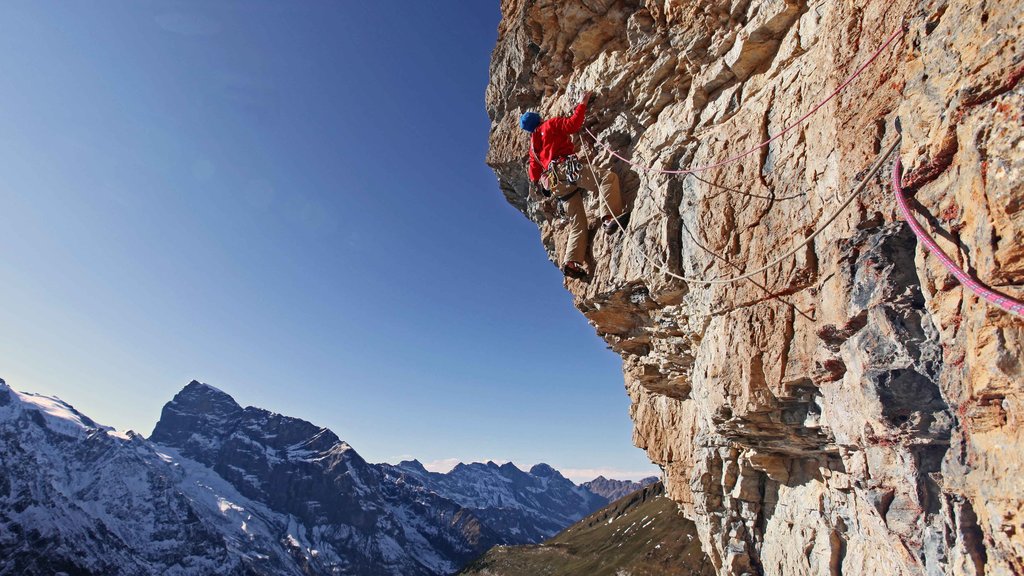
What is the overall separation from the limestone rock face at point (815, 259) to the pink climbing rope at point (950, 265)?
0.43ft

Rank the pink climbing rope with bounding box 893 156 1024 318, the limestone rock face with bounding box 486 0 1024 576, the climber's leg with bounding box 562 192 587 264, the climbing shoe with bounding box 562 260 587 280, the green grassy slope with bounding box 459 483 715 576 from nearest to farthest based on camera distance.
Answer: the pink climbing rope with bounding box 893 156 1024 318 < the limestone rock face with bounding box 486 0 1024 576 < the climber's leg with bounding box 562 192 587 264 < the climbing shoe with bounding box 562 260 587 280 < the green grassy slope with bounding box 459 483 715 576

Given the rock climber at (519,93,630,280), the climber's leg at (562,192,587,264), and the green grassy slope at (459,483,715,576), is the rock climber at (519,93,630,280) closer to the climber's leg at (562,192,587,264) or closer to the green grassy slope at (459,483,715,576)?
the climber's leg at (562,192,587,264)

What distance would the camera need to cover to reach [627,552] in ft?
512

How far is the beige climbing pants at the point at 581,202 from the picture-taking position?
43.0 feet

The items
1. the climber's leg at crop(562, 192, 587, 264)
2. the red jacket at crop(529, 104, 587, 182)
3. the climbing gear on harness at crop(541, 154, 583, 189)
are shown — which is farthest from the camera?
the climber's leg at crop(562, 192, 587, 264)

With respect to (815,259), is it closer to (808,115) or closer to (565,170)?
(808,115)

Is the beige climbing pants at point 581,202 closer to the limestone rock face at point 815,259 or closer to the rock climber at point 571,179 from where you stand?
the rock climber at point 571,179

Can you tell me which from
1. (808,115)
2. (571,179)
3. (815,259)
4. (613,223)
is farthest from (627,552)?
(808,115)

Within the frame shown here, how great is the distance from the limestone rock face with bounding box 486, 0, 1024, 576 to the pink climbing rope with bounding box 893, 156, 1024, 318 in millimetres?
132

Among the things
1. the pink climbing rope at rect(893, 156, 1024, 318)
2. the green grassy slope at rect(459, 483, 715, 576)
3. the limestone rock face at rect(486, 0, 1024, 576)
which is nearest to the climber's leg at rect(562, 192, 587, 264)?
the limestone rock face at rect(486, 0, 1024, 576)

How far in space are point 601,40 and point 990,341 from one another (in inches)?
444

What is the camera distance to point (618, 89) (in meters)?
12.9

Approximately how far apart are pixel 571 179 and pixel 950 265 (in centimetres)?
940

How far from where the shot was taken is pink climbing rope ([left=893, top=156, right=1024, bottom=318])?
4.56 metres
